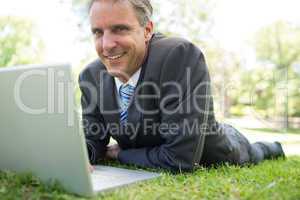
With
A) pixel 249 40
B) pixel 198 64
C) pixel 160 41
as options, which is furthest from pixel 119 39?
pixel 249 40

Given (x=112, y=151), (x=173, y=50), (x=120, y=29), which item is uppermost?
(x=120, y=29)

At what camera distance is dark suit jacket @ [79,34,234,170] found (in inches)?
82.9

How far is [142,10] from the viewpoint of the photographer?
2.22m

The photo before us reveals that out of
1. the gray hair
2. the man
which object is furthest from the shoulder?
the gray hair

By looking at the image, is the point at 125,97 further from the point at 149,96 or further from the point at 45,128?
the point at 45,128

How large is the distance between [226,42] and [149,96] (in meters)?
13.9

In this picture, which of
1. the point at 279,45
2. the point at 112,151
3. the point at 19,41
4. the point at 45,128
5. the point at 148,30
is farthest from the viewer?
the point at 279,45

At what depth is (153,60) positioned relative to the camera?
223 centimetres

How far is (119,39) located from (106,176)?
0.68 metres

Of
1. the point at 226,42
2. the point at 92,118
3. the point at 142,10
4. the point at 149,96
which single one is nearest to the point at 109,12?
the point at 142,10

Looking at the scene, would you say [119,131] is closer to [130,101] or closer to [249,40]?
[130,101]

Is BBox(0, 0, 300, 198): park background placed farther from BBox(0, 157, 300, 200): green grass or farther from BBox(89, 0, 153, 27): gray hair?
BBox(0, 157, 300, 200): green grass

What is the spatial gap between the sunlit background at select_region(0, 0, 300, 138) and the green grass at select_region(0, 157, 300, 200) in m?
9.05

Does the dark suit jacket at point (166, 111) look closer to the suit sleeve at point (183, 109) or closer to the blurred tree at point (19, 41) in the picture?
the suit sleeve at point (183, 109)
